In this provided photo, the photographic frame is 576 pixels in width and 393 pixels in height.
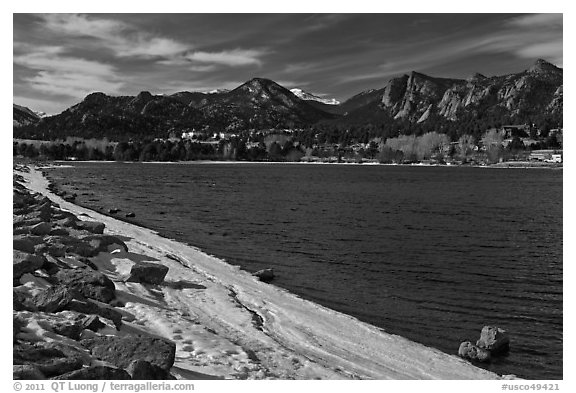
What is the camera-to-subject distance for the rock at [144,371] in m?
7.90

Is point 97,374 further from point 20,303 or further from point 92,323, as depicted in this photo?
point 20,303

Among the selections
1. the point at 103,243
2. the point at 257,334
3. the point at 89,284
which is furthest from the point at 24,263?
the point at 103,243

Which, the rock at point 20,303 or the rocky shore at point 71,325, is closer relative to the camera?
the rocky shore at point 71,325

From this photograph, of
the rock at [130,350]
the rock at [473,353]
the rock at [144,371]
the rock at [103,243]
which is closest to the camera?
the rock at [144,371]

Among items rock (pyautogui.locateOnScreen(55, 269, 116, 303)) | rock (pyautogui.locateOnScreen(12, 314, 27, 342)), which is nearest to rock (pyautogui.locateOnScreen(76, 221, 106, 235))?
rock (pyautogui.locateOnScreen(55, 269, 116, 303))

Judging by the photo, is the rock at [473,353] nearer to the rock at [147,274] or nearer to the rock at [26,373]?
the rock at [147,274]

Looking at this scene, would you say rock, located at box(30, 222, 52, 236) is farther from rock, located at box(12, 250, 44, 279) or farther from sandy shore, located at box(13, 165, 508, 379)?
rock, located at box(12, 250, 44, 279)

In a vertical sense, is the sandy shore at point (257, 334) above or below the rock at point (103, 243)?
below

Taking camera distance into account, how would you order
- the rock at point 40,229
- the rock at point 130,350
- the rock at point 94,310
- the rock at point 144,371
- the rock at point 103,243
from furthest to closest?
the rock at point 103,243
the rock at point 40,229
the rock at point 94,310
the rock at point 130,350
the rock at point 144,371

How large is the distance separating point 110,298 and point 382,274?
12.7 meters

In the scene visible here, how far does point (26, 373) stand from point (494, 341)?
11.4m

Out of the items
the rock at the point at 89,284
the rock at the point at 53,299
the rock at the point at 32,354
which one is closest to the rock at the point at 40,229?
the rock at the point at 89,284

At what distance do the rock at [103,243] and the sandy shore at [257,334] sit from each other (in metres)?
0.53
